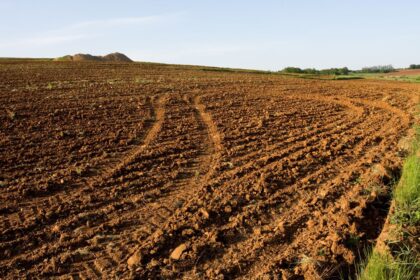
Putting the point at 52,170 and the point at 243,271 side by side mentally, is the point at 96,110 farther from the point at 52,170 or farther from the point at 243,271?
the point at 243,271

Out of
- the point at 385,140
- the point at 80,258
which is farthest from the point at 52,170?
the point at 385,140

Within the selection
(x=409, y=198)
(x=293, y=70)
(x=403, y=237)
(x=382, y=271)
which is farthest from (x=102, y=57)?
(x=382, y=271)

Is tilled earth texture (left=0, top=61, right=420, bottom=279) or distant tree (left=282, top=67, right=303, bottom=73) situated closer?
tilled earth texture (left=0, top=61, right=420, bottom=279)

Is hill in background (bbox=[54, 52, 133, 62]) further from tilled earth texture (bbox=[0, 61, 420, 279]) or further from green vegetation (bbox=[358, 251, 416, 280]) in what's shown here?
green vegetation (bbox=[358, 251, 416, 280])

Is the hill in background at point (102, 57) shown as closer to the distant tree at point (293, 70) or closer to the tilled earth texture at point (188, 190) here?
the distant tree at point (293, 70)

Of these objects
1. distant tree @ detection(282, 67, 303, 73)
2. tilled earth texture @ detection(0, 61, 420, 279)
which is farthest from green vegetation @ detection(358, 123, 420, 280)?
distant tree @ detection(282, 67, 303, 73)

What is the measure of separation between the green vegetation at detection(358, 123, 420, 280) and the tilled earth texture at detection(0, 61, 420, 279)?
1.03ft

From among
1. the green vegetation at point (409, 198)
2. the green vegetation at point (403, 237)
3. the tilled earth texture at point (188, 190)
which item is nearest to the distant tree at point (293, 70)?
the tilled earth texture at point (188, 190)

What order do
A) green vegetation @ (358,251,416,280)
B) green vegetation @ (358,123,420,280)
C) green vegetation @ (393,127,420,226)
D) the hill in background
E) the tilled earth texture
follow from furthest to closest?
the hill in background < green vegetation @ (393,127,420,226) < the tilled earth texture < green vegetation @ (358,123,420,280) < green vegetation @ (358,251,416,280)

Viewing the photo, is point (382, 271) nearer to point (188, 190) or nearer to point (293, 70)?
point (188, 190)

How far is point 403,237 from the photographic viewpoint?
461 centimetres

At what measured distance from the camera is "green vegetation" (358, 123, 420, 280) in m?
3.49

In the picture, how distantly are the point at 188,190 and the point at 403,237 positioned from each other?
2.92m

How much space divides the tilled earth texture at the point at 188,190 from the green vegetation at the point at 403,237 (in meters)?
0.31
